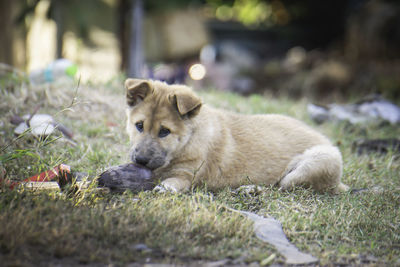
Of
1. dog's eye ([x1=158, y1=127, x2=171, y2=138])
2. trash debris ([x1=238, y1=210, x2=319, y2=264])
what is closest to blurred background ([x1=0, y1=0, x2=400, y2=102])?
dog's eye ([x1=158, y1=127, x2=171, y2=138])

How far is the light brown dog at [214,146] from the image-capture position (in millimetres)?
3930

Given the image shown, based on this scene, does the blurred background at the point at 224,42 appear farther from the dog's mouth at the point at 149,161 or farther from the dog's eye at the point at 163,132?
the dog's mouth at the point at 149,161

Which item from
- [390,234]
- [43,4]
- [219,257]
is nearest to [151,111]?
[219,257]

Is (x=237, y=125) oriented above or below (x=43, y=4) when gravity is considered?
below

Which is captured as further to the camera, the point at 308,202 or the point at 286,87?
the point at 286,87

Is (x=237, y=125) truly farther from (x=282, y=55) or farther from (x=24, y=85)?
(x=282, y=55)

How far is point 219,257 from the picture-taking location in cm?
286

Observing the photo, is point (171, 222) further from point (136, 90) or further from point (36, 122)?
point (36, 122)

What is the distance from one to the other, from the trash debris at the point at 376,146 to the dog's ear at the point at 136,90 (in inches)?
151

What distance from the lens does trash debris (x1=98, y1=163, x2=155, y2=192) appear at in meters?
3.77

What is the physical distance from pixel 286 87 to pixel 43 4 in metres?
8.47

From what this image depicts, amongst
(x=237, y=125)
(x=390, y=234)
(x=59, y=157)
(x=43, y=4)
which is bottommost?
(x=390, y=234)

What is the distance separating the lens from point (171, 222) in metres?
3.21

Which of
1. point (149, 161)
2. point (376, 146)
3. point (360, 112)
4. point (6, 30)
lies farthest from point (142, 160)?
point (6, 30)
